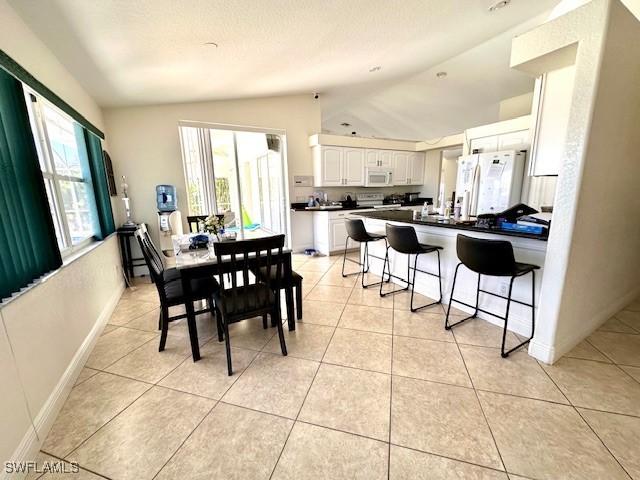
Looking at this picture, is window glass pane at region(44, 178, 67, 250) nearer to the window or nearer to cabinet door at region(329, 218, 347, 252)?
the window

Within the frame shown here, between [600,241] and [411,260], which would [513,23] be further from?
[411,260]

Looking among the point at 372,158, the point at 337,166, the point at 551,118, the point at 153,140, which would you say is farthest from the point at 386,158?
the point at 153,140

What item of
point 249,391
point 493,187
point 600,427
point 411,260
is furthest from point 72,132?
point 493,187

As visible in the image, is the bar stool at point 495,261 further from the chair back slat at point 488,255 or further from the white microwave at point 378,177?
the white microwave at point 378,177

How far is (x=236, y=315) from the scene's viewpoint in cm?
184

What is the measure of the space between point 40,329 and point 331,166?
429 centimetres

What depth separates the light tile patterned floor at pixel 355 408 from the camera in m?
1.21

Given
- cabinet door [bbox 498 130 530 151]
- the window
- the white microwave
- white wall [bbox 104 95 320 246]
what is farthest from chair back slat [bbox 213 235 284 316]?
cabinet door [bbox 498 130 530 151]

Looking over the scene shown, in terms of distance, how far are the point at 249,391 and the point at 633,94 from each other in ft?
10.7

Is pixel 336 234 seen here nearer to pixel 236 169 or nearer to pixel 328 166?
pixel 328 166

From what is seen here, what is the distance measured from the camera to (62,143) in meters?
2.37

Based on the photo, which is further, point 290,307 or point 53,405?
point 290,307

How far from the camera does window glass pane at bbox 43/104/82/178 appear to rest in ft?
7.15

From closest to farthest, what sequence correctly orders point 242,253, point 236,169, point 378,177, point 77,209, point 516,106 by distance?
1. point 242,253
2. point 77,209
3. point 516,106
4. point 378,177
5. point 236,169
